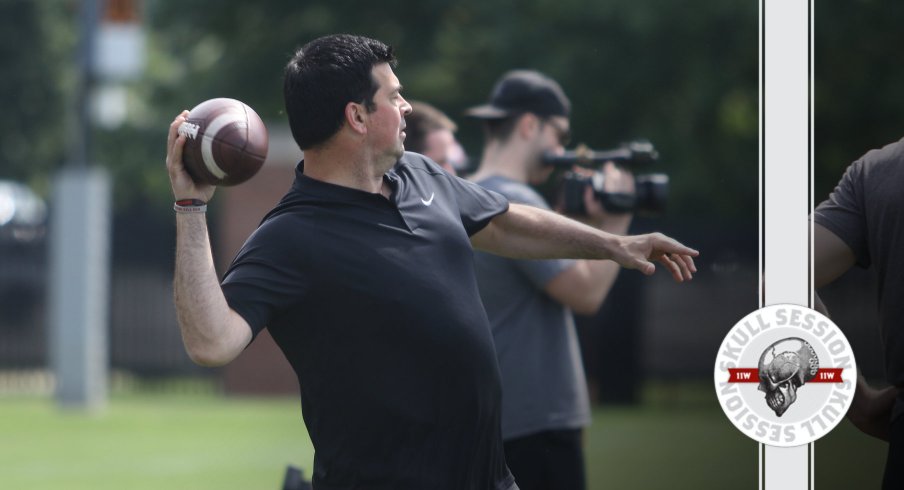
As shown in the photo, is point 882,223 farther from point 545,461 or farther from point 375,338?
point 545,461

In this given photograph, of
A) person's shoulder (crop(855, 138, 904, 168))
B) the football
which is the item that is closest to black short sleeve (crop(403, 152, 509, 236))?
the football

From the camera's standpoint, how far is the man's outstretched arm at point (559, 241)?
12.5 feet

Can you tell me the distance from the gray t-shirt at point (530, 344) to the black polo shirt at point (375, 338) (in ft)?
4.49

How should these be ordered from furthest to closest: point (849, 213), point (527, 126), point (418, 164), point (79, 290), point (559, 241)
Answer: point (79, 290), point (527, 126), point (559, 241), point (418, 164), point (849, 213)

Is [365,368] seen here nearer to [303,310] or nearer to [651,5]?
[303,310]

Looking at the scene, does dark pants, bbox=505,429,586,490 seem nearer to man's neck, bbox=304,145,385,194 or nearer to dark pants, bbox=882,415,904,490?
dark pants, bbox=882,415,904,490

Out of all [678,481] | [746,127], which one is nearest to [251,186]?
[746,127]

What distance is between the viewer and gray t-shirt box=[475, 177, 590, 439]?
4.92m

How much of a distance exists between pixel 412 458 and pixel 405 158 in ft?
2.75

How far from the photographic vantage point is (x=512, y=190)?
199 inches

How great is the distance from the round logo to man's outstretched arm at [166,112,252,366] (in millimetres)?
1204

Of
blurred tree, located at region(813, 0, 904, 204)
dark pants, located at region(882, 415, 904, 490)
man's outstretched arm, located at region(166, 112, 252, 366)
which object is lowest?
dark pants, located at region(882, 415, 904, 490)

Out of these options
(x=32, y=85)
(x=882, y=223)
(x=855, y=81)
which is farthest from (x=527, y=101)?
(x=32, y=85)

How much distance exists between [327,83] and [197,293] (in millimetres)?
656
